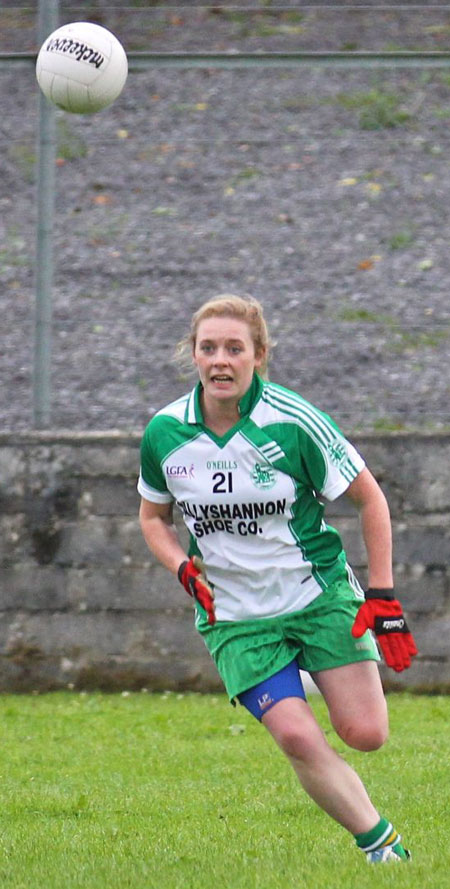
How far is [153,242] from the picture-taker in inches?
369

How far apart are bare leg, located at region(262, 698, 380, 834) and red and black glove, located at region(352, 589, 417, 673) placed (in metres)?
0.33

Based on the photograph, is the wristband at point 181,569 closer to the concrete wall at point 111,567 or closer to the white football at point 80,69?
the white football at point 80,69

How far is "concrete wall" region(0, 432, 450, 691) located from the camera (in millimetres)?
8305

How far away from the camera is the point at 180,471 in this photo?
183 inches

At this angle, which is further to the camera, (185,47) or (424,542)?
(185,47)

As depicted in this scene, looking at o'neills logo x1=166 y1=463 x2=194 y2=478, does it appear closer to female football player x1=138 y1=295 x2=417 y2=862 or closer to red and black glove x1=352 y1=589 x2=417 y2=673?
female football player x1=138 y1=295 x2=417 y2=862


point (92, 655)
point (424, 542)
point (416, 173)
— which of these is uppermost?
point (416, 173)

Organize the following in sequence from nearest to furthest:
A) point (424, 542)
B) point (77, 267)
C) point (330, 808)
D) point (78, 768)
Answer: point (330, 808) → point (78, 768) → point (424, 542) → point (77, 267)

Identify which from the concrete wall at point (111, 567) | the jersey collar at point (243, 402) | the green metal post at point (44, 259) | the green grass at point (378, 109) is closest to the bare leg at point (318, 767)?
the jersey collar at point (243, 402)

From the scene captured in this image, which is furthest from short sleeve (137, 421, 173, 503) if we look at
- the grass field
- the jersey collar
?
the grass field

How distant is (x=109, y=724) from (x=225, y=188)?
12.9ft

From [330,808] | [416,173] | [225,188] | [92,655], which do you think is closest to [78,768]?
[92,655]

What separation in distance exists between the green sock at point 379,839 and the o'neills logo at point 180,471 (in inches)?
51.1

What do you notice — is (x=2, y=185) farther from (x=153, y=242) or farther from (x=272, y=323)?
(x=272, y=323)
